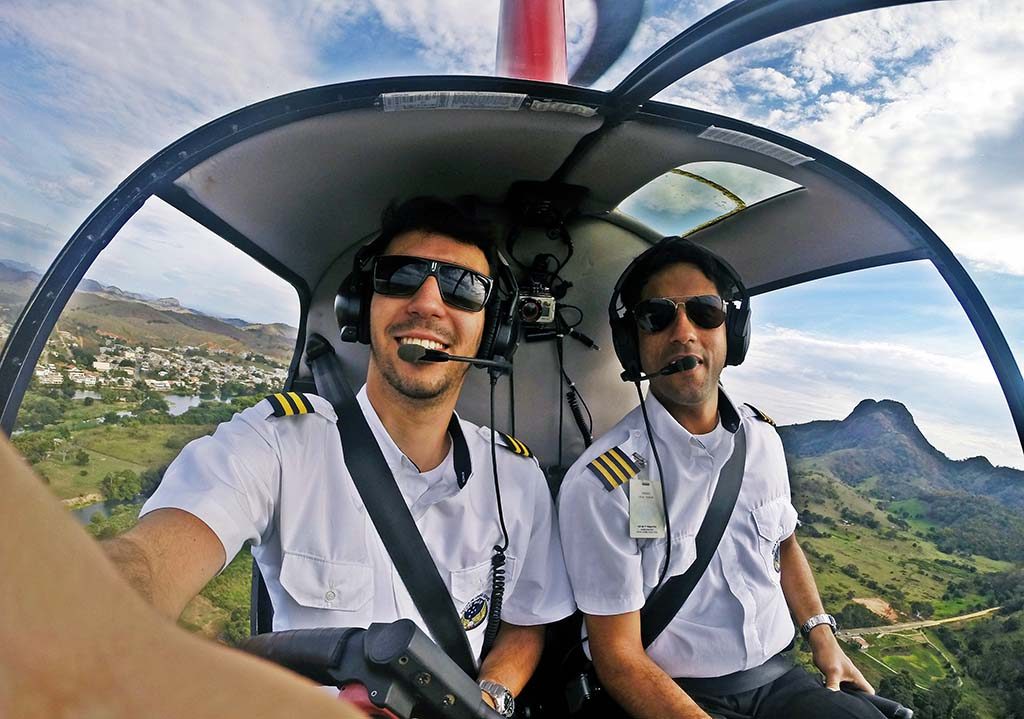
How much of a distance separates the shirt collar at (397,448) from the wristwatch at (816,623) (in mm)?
1240

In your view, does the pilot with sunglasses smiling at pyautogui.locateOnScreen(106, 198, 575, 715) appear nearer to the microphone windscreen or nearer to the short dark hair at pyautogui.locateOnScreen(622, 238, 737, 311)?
the microphone windscreen

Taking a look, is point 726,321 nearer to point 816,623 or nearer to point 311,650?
point 816,623

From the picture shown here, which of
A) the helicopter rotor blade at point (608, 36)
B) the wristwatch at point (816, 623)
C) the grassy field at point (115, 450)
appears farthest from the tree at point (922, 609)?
the grassy field at point (115, 450)

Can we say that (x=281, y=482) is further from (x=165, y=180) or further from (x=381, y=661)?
(x=165, y=180)

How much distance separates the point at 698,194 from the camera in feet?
6.66

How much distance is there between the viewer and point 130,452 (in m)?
1.41

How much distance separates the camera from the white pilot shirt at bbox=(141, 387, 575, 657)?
3.81 ft

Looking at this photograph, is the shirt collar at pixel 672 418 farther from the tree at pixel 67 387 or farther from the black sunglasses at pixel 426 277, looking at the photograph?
the tree at pixel 67 387

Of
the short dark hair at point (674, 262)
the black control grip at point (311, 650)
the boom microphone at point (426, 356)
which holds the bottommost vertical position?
the black control grip at point (311, 650)

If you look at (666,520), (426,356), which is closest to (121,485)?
(426,356)

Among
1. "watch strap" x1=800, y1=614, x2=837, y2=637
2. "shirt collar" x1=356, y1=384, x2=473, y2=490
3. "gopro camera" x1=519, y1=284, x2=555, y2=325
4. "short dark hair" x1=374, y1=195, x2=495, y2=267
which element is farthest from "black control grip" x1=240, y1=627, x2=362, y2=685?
"watch strap" x1=800, y1=614, x2=837, y2=637

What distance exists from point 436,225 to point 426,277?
20 centimetres

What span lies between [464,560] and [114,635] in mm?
1274

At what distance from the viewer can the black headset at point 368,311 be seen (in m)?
1.59
